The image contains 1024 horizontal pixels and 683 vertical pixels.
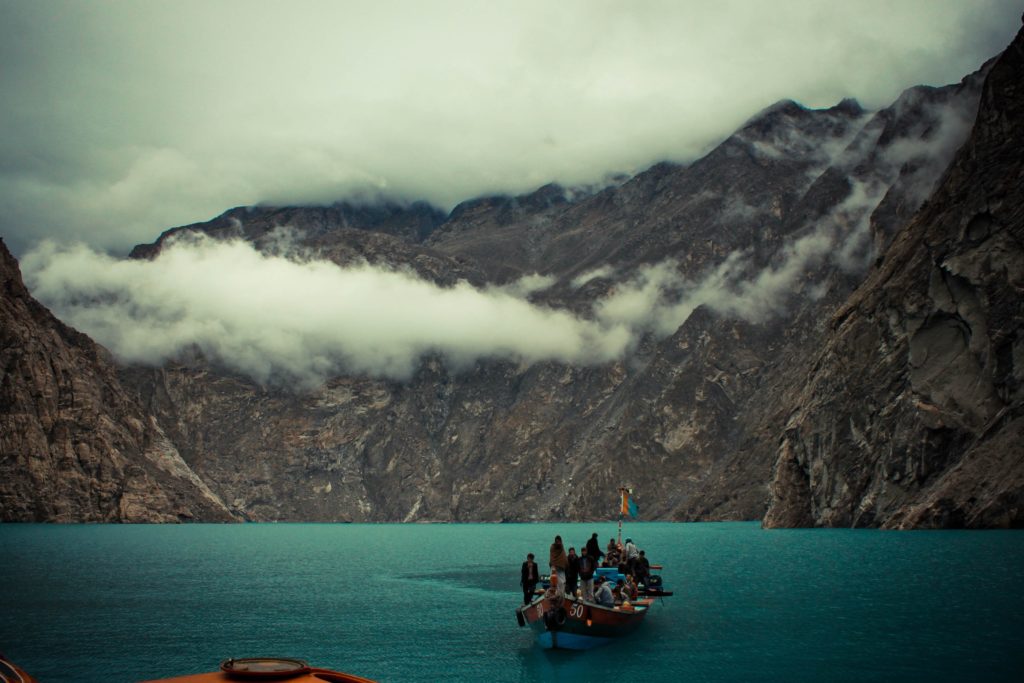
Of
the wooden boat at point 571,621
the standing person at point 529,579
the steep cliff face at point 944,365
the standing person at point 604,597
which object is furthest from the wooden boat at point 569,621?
the steep cliff face at point 944,365

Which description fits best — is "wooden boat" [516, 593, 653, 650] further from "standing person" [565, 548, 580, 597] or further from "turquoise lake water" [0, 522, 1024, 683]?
"standing person" [565, 548, 580, 597]

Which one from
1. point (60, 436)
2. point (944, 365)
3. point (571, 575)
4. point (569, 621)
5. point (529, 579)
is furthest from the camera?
point (60, 436)

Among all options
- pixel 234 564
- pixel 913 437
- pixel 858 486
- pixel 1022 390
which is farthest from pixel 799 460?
pixel 234 564

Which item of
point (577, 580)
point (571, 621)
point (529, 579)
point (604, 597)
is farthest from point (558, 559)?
point (604, 597)

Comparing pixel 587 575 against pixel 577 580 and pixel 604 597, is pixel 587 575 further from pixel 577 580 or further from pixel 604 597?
pixel 604 597

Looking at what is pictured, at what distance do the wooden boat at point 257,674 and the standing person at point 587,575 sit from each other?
20.8 m

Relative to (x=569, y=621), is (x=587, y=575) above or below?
above

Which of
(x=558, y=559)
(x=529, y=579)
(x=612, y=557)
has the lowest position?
(x=612, y=557)

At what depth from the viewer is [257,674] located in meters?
14.0

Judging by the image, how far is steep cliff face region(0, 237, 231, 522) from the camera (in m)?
156

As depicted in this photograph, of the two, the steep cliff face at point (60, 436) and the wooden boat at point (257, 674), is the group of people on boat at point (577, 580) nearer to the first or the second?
the wooden boat at point (257, 674)

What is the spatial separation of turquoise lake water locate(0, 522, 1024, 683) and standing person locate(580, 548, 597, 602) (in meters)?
2.23

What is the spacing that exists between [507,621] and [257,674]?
27.9 meters

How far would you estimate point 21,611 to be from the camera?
4056 centimetres
